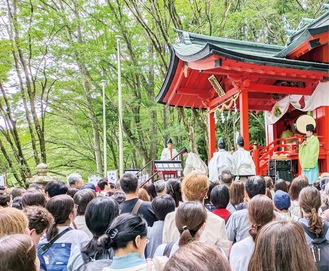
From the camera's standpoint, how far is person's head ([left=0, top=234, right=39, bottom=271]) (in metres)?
1.30

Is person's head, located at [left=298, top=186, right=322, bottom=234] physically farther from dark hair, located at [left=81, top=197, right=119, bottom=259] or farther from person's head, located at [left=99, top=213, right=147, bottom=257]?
dark hair, located at [left=81, top=197, right=119, bottom=259]

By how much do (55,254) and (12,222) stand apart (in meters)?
0.63

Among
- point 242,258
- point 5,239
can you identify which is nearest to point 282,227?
point 242,258

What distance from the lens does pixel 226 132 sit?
1783cm

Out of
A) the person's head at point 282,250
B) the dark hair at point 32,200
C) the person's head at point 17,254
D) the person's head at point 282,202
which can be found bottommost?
the person's head at point 282,202

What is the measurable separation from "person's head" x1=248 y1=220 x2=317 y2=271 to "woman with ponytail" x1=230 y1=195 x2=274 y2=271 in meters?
0.84

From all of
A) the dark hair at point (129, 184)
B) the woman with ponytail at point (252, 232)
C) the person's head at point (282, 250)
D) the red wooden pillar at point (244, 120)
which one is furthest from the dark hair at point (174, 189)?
the red wooden pillar at point (244, 120)

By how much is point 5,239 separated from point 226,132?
16917 millimetres

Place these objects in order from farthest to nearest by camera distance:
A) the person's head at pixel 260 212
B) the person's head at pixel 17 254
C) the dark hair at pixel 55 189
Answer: the dark hair at pixel 55 189 → the person's head at pixel 260 212 → the person's head at pixel 17 254

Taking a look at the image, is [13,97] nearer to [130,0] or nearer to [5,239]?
[130,0]

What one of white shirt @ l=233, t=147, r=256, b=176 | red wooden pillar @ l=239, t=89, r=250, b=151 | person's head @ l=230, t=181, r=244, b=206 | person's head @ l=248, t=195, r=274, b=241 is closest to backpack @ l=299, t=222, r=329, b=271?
person's head @ l=248, t=195, r=274, b=241

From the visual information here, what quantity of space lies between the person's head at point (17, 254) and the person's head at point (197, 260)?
591 mm

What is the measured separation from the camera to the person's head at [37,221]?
2.53 meters

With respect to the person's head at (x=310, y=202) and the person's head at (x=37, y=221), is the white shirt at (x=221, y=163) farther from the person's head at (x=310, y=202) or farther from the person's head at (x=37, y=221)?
the person's head at (x=37, y=221)
